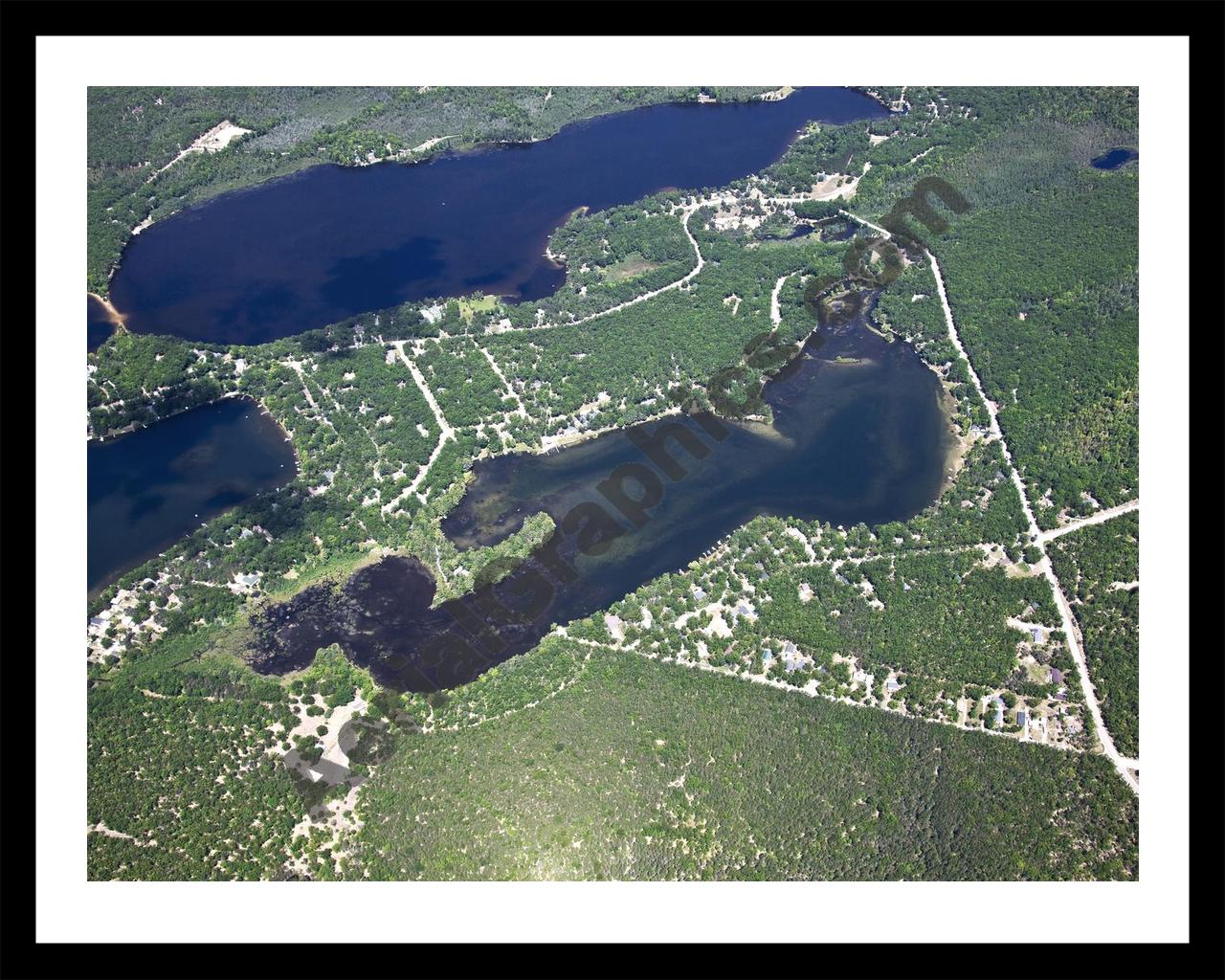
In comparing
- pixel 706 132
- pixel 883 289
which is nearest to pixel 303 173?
pixel 706 132

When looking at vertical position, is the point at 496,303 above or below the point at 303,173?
below

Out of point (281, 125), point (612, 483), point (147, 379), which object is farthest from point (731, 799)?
point (281, 125)

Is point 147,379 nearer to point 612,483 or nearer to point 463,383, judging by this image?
point 463,383

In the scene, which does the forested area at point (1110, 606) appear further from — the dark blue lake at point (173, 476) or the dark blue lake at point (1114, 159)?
the dark blue lake at point (173, 476)

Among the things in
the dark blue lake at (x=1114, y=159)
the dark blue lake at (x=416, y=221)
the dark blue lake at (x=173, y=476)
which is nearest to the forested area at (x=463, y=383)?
the dark blue lake at (x=416, y=221)

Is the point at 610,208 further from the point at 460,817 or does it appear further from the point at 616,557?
the point at 460,817
